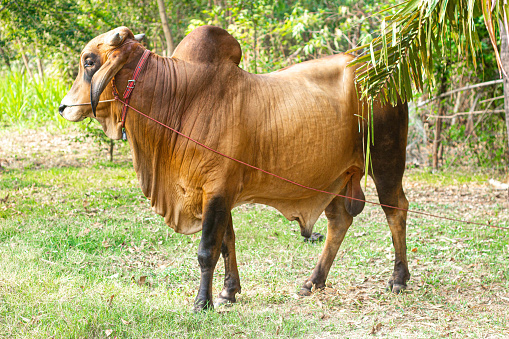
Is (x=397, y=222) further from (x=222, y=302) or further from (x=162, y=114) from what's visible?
(x=162, y=114)

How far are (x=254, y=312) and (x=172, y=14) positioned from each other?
11.1 meters

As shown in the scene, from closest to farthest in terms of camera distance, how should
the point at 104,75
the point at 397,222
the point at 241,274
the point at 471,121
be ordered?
the point at 104,75 → the point at 397,222 → the point at 241,274 → the point at 471,121

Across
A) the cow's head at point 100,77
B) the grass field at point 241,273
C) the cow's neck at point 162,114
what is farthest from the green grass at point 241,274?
the cow's head at point 100,77

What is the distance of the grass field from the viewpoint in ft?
11.6

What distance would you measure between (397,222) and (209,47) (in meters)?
2.03

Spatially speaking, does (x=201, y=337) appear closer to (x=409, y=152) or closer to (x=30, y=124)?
(x=409, y=152)

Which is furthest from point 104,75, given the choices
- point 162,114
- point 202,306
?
point 202,306

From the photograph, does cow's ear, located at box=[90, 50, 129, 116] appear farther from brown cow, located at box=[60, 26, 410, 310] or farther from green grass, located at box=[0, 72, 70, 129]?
green grass, located at box=[0, 72, 70, 129]

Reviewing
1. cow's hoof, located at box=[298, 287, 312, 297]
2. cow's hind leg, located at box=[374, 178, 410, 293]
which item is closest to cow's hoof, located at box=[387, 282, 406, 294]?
cow's hind leg, located at box=[374, 178, 410, 293]

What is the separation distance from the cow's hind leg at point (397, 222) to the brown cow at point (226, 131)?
0.01 m

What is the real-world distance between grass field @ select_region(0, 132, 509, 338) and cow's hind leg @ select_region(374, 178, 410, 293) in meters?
0.13

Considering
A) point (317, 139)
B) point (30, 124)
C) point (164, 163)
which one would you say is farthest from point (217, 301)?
point (30, 124)

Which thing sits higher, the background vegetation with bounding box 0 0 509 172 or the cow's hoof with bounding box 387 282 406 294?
the background vegetation with bounding box 0 0 509 172

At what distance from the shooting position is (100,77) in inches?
138
